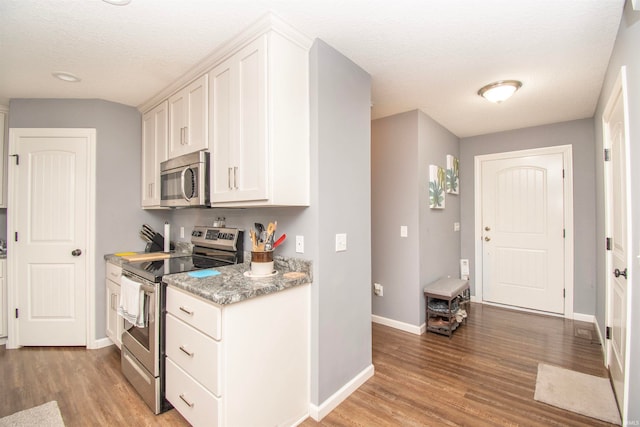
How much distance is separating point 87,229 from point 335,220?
2468 mm

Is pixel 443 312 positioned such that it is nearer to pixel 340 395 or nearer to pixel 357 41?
pixel 340 395

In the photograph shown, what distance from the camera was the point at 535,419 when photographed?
1854mm

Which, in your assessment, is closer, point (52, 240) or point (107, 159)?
point (52, 240)

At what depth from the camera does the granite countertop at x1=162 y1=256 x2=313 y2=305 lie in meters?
1.50

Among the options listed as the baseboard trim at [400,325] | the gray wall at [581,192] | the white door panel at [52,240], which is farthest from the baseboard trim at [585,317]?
the white door panel at [52,240]

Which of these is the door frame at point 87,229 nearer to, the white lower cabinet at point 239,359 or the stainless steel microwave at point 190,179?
the stainless steel microwave at point 190,179

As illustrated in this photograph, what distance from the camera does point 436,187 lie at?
11.5 feet

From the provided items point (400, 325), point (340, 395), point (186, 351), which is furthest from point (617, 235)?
point (186, 351)

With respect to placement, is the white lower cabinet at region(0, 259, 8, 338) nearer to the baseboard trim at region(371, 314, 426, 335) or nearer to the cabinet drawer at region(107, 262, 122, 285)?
the cabinet drawer at region(107, 262, 122, 285)

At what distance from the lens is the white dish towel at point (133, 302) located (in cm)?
195

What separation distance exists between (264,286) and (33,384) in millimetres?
2085

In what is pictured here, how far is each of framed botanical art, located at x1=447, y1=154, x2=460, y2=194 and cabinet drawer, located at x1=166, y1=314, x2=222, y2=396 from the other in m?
3.37

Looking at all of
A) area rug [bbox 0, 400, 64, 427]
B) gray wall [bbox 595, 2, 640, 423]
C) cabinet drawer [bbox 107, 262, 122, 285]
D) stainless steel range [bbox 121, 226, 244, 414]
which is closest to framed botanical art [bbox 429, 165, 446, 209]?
gray wall [bbox 595, 2, 640, 423]

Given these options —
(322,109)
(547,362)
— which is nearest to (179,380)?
(322,109)
